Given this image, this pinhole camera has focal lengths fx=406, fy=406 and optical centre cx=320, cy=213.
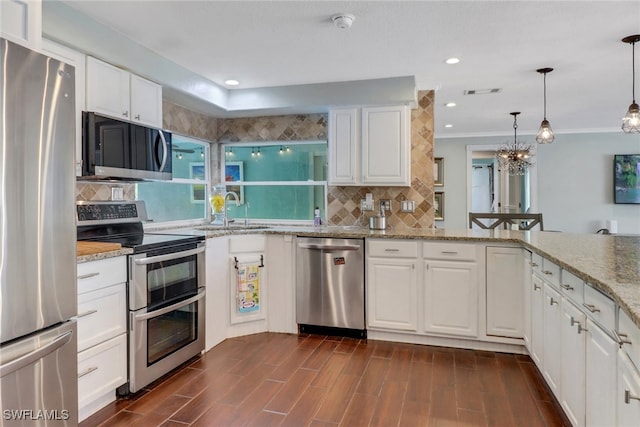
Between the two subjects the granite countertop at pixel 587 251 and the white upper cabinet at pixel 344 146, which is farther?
the white upper cabinet at pixel 344 146

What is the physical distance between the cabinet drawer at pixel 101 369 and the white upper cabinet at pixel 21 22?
1.51 metres

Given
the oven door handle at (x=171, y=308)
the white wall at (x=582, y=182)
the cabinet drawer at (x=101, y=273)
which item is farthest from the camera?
the white wall at (x=582, y=182)

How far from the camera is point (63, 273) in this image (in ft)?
5.39

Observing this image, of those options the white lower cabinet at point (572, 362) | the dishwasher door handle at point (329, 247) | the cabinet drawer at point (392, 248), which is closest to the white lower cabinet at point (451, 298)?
the cabinet drawer at point (392, 248)

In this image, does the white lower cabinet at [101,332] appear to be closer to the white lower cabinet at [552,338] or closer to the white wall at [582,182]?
the white lower cabinet at [552,338]

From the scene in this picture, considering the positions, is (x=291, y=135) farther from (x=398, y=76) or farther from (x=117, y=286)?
(x=117, y=286)

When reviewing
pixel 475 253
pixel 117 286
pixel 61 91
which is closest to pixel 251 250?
pixel 117 286

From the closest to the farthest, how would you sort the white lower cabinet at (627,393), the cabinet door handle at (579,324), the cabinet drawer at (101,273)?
the white lower cabinet at (627,393), the cabinet door handle at (579,324), the cabinet drawer at (101,273)

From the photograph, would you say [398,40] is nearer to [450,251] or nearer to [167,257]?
[450,251]

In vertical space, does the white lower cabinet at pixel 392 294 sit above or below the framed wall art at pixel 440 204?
below

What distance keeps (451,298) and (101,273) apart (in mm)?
2528

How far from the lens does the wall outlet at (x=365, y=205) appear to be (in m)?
4.21

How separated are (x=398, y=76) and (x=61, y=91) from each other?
286 cm

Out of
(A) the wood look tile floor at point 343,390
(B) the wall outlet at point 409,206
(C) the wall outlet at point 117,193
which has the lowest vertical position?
(A) the wood look tile floor at point 343,390
